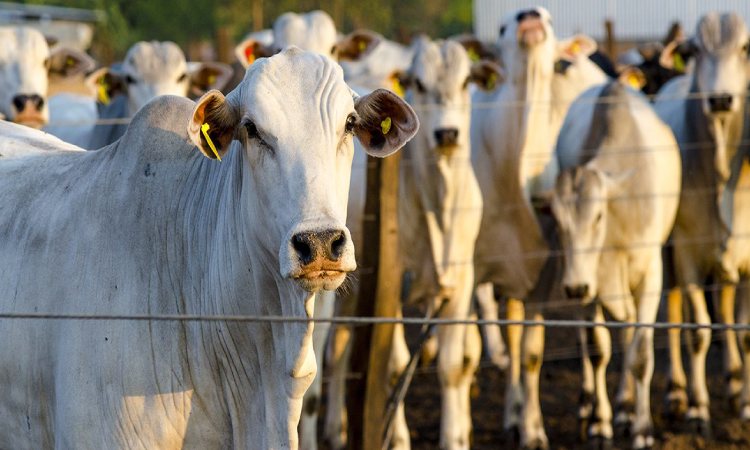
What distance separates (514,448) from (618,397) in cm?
77

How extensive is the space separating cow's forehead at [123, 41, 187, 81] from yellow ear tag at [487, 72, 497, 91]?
204 cm

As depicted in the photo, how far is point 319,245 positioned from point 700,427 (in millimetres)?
4567

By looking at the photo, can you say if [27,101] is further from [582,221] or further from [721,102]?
[721,102]

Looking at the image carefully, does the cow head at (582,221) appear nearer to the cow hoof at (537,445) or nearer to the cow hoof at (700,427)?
the cow hoof at (537,445)

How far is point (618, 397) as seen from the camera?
6.90 m

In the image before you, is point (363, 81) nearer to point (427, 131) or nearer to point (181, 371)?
point (427, 131)

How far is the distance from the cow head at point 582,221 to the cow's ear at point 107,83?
3.04m

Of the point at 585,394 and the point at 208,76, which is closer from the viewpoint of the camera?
the point at 585,394

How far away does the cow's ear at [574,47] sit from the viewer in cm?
812

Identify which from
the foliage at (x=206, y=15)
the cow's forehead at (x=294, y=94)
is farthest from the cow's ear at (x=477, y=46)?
the foliage at (x=206, y=15)

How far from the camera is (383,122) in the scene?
11.2ft

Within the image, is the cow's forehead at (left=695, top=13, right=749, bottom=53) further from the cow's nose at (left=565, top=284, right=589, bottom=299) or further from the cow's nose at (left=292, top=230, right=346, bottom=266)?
the cow's nose at (left=292, top=230, right=346, bottom=266)

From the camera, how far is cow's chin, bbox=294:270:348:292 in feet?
9.45

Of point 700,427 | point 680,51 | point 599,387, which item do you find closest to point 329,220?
point 599,387
